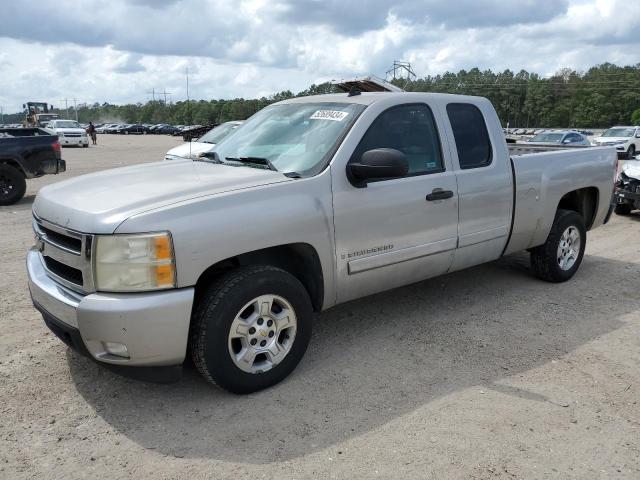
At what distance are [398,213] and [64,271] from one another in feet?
7.30

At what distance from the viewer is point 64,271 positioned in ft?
10.9

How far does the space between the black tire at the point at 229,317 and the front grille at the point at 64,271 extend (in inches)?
26.8

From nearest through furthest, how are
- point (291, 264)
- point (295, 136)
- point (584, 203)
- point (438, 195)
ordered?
point (291, 264) → point (295, 136) → point (438, 195) → point (584, 203)

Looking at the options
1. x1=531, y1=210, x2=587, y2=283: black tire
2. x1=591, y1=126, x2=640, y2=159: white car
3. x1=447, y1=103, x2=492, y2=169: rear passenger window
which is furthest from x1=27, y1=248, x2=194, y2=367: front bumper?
x1=591, y1=126, x2=640, y2=159: white car

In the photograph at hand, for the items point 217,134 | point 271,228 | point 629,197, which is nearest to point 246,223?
point 271,228

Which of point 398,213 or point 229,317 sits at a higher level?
point 398,213

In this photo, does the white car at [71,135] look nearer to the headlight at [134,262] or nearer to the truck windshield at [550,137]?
the truck windshield at [550,137]

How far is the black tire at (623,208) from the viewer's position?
1013 centimetres

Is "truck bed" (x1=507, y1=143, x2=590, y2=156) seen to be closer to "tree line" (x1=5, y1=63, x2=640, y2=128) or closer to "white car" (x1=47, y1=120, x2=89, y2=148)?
"white car" (x1=47, y1=120, x2=89, y2=148)

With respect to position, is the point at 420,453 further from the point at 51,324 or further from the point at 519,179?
the point at 519,179

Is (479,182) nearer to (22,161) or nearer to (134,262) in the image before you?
(134,262)

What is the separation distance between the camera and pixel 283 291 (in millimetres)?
3443

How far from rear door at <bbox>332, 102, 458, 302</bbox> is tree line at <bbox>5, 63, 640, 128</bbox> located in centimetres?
8974

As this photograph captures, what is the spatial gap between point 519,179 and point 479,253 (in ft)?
2.65
